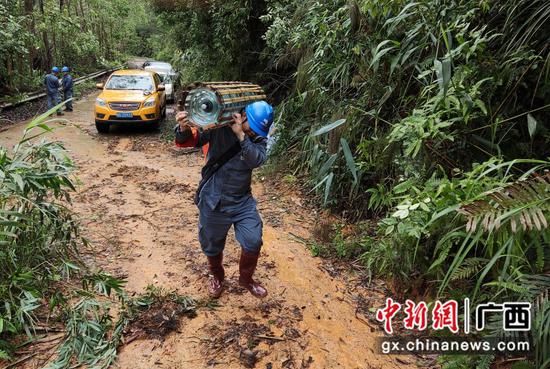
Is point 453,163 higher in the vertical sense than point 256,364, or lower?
higher

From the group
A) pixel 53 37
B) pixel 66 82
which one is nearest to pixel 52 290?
pixel 66 82

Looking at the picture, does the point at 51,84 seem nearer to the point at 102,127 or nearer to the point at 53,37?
the point at 102,127

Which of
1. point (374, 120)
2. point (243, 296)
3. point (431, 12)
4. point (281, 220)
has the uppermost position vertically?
point (431, 12)

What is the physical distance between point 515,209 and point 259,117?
5.88 ft

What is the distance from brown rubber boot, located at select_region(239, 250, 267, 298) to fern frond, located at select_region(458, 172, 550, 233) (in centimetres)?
177

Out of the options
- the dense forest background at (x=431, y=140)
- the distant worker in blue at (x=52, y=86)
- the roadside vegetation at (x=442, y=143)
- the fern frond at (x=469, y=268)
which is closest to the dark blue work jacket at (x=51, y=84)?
the distant worker in blue at (x=52, y=86)

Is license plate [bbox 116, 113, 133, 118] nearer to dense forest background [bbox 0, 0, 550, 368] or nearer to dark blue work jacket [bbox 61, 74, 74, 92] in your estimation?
dense forest background [bbox 0, 0, 550, 368]

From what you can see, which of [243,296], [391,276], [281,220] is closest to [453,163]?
[391,276]

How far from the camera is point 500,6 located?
3453 millimetres

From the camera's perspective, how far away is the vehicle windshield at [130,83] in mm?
11078

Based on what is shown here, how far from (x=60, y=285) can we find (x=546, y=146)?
14.2 feet

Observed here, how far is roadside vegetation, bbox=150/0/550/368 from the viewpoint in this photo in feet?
7.78

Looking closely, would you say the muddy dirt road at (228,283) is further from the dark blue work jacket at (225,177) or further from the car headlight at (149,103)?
the car headlight at (149,103)

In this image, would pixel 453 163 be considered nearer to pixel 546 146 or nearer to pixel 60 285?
pixel 546 146
